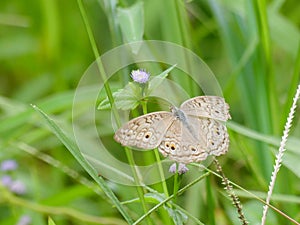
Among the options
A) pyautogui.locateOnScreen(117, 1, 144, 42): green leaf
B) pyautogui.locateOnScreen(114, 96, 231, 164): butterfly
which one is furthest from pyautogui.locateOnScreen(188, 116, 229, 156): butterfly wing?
pyautogui.locateOnScreen(117, 1, 144, 42): green leaf

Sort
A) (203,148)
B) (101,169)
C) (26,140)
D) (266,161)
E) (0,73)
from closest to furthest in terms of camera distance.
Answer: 1. (203,148)
2. (101,169)
3. (266,161)
4. (26,140)
5. (0,73)

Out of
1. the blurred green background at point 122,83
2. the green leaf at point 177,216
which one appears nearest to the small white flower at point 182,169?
the green leaf at point 177,216

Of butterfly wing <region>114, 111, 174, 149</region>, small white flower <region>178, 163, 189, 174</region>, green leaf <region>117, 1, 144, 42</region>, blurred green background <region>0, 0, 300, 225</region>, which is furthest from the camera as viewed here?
blurred green background <region>0, 0, 300, 225</region>

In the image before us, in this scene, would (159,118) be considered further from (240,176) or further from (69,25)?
(69,25)

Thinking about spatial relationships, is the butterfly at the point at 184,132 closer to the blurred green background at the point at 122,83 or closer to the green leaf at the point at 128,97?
the green leaf at the point at 128,97

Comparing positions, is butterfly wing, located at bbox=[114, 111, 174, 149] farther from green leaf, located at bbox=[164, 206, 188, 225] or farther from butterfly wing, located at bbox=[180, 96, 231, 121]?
green leaf, located at bbox=[164, 206, 188, 225]

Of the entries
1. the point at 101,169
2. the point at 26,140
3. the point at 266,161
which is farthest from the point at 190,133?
the point at 26,140

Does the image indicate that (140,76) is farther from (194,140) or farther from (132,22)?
(132,22)
